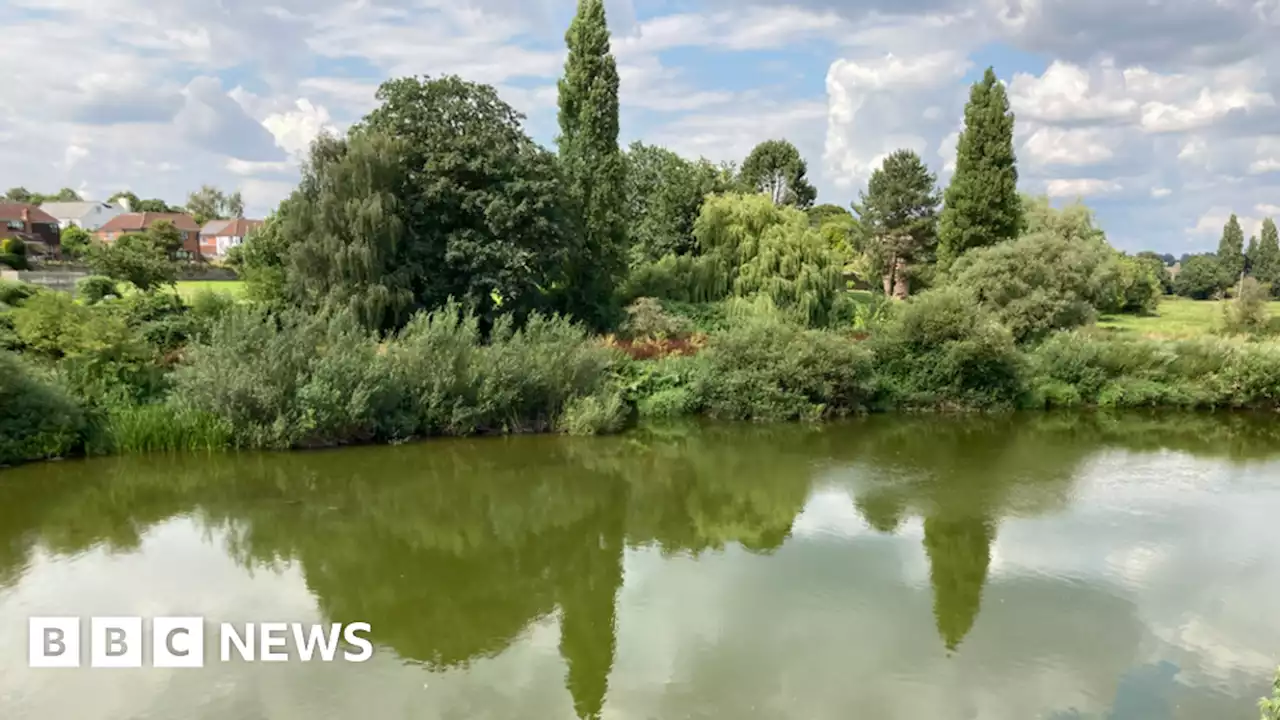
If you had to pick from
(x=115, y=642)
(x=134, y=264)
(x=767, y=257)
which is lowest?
(x=115, y=642)

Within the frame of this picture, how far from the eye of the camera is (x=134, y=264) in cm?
2002

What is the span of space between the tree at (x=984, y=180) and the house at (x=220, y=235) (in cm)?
6331

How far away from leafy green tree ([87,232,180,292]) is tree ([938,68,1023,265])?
2737 cm

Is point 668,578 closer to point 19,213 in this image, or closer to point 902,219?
point 902,219

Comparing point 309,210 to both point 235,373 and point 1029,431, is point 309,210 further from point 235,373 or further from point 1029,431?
point 1029,431

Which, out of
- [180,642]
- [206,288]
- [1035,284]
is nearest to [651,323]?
[206,288]

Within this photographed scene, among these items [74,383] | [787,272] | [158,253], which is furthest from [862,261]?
[74,383]

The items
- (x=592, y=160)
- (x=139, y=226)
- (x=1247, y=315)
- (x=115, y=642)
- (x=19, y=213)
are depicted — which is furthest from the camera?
(x=139, y=226)

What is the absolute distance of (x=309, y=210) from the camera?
19.8m

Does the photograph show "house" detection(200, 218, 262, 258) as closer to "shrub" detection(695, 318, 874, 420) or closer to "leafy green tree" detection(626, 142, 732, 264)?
"leafy green tree" detection(626, 142, 732, 264)

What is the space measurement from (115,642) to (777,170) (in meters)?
47.0

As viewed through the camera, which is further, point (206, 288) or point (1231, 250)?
point (1231, 250)

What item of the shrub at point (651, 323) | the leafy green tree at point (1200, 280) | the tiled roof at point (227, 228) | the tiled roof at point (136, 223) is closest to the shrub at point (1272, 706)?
the shrub at point (651, 323)

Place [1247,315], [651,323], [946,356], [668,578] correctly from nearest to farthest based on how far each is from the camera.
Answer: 1. [668,578]
2. [946,356]
3. [651,323]
4. [1247,315]
